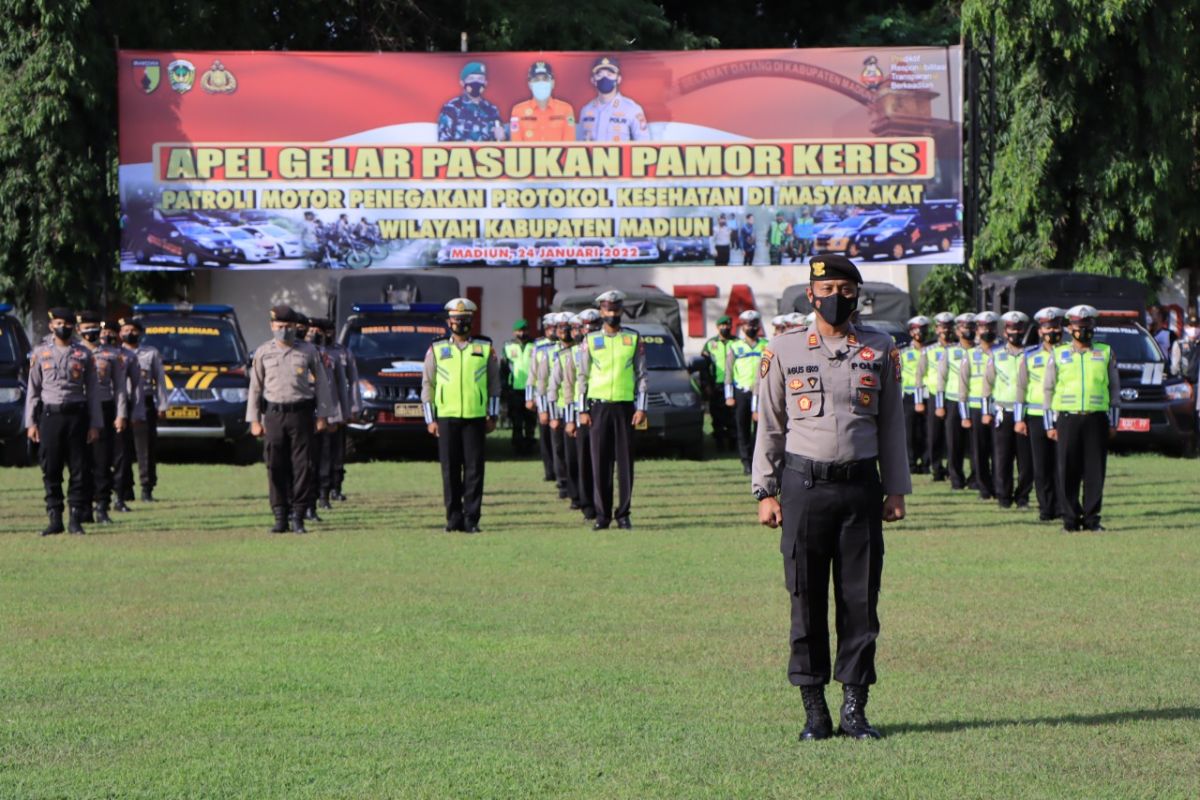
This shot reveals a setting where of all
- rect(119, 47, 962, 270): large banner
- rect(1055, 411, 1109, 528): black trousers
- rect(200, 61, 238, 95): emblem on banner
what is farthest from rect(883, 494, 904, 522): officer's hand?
rect(200, 61, 238, 95): emblem on banner

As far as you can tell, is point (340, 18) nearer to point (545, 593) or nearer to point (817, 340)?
point (545, 593)

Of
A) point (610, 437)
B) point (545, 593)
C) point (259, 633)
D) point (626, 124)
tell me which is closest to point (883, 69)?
point (626, 124)

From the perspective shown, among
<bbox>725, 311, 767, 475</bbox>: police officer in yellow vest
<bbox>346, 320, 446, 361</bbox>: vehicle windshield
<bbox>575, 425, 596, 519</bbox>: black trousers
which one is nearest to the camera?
<bbox>575, 425, 596, 519</bbox>: black trousers

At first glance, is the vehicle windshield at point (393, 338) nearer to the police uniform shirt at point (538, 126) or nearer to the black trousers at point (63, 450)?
the police uniform shirt at point (538, 126)

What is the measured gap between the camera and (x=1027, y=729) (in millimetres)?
8484

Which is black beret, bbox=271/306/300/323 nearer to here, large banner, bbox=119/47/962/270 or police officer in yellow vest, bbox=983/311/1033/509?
police officer in yellow vest, bbox=983/311/1033/509

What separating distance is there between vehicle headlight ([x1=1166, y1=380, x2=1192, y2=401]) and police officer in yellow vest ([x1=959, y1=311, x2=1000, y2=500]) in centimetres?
629

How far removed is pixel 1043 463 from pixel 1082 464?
3.26ft

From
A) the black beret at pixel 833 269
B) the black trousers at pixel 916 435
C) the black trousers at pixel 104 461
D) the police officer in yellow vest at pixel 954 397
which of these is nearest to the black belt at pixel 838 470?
the black beret at pixel 833 269

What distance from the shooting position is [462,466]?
18.3 metres

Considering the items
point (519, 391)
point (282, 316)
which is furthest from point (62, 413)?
point (519, 391)

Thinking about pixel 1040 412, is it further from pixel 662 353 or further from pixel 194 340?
pixel 194 340

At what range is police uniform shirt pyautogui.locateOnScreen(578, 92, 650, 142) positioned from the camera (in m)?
31.3

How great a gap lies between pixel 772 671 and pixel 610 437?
847 cm
